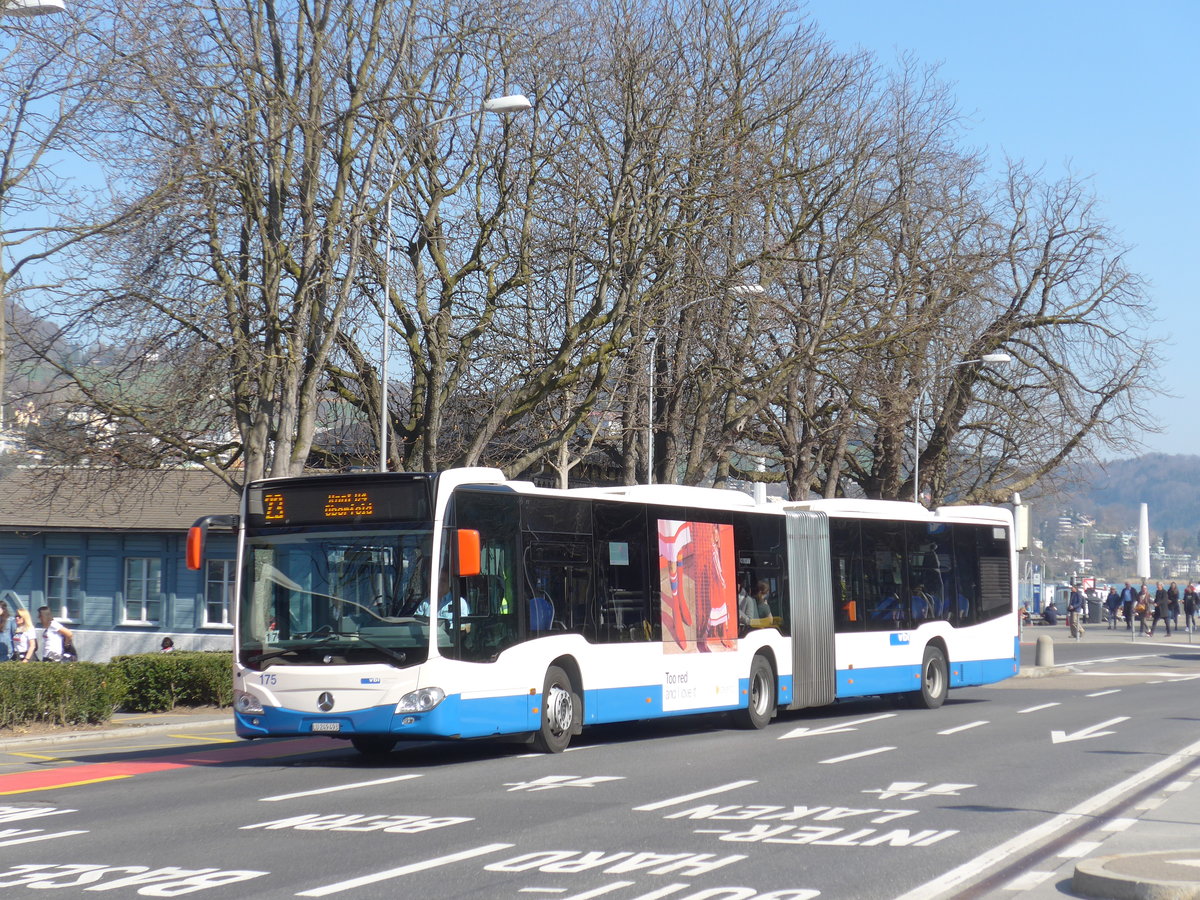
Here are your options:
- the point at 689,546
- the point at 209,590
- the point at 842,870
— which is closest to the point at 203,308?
the point at 689,546

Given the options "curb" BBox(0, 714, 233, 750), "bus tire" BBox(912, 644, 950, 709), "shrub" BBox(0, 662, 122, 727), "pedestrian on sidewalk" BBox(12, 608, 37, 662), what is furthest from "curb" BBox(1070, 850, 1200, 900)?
"pedestrian on sidewalk" BBox(12, 608, 37, 662)

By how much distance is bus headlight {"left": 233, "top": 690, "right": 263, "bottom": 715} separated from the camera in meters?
14.8

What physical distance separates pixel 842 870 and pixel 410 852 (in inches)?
104

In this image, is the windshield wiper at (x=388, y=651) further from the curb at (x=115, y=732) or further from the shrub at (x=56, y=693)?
the shrub at (x=56, y=693)

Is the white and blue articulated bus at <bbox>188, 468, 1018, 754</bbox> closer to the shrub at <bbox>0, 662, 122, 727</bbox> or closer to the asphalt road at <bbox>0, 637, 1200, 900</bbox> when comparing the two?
the asphalt road at <bbox>0, 637, 1200, 900</bbox>

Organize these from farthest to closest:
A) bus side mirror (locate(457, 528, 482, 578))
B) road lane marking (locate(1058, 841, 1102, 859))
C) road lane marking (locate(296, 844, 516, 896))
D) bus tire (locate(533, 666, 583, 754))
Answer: bus tire (locate(533, 666, 583, 754)), bus side mirror (locate(457, 528, 482, 578)), road lane marking (locate(1058, 841, 1102, 859)), road lane marking (locate(296, 844, 516, 896))

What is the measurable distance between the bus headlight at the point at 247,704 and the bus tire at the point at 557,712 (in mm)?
2883

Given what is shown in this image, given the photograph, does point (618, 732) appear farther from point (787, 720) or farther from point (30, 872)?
point (30, 872)

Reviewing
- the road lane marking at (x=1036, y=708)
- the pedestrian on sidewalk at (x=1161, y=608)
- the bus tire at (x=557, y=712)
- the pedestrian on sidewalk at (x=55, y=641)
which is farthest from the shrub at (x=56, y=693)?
the pedestrian on sidewalk at (x=1161, y=608)

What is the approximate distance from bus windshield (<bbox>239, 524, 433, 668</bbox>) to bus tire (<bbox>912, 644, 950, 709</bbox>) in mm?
11299

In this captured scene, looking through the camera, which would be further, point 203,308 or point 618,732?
point 203,308

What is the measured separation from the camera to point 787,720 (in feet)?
70.8

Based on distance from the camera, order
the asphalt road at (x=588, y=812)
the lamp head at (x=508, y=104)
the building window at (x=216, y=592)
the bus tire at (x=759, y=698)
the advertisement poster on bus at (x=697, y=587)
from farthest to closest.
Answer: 1. the building window at (x=216, y=592)
2. the lamp head at (x=508, y=104)
3. the bus tire at (x=759, y=698)
4. the advertisement poster on bus at (x=697, y=587)
5. the asphalt road at (x=588, y=812)

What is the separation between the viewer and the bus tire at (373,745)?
16219 mm
